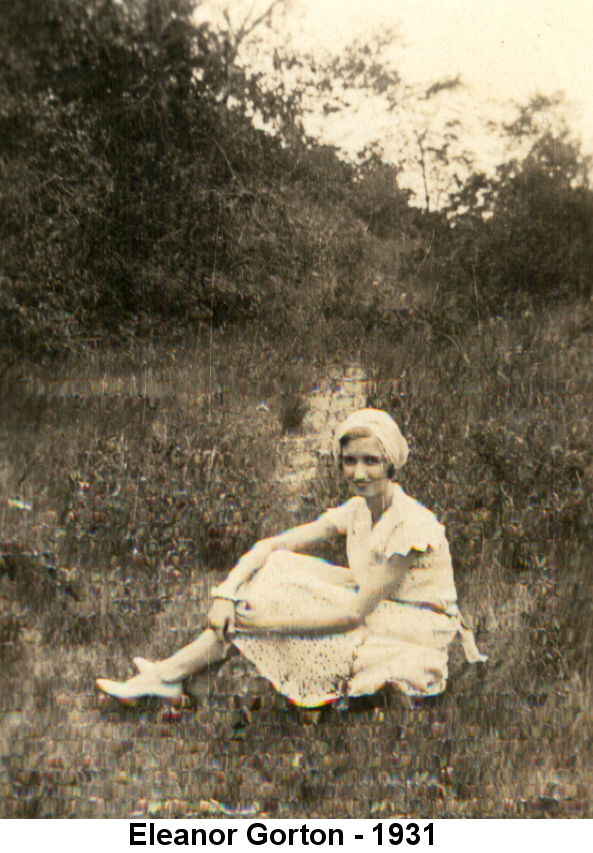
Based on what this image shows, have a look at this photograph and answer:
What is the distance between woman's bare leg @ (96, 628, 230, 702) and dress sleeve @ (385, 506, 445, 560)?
3.18 ft

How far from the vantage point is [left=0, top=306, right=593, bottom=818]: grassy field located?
11.2 ft

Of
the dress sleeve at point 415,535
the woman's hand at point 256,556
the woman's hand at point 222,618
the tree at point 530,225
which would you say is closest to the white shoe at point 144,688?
the woman's hand at point 222,618

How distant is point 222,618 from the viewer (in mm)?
3424

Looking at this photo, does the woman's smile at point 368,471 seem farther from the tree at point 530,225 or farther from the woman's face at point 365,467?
the tree at point 530,225

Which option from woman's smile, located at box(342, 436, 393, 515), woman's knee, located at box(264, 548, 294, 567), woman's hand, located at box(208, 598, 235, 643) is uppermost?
woman's smile, located at box(342, 436, 393, 515)

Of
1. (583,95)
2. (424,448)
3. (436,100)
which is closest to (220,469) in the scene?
(424,448)

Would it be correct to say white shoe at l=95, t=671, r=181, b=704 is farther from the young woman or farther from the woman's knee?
the woman's knee

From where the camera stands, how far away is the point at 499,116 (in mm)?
3480

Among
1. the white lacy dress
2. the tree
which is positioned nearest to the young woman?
the white lacy dress

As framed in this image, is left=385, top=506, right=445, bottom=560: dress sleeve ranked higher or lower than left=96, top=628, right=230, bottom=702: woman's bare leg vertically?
higher

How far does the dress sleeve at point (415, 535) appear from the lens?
3418 millimetres

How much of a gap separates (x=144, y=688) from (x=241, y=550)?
84cm

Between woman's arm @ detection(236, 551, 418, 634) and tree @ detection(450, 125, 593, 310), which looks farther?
tree @ detection(450, 125, 593, 310)

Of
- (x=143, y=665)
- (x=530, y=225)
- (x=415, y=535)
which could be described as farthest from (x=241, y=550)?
(x=530, y=225)
